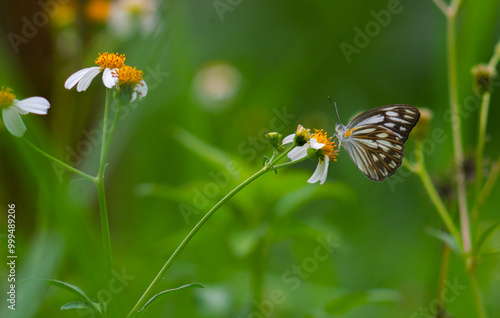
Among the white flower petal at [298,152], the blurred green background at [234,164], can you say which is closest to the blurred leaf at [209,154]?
Answer: the blurred green background at [234,164]

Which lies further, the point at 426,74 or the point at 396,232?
the point at 426,74

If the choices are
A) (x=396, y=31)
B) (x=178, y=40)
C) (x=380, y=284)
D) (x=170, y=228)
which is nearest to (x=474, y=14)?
(x=380, y=284)

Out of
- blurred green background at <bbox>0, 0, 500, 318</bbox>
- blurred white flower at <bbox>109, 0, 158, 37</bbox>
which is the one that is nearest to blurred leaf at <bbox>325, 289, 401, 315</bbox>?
blurred green background at <bbox>0, 0, 500, 318</bbox>

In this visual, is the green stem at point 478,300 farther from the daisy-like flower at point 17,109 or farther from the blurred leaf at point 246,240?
the daisy-like flower at point 17,109

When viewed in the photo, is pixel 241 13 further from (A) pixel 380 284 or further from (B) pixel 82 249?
(B) pixel 82 249

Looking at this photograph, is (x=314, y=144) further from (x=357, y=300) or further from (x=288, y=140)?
(x=357, y=300)

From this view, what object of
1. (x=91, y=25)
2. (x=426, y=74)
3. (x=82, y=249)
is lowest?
(x=426, y=74)

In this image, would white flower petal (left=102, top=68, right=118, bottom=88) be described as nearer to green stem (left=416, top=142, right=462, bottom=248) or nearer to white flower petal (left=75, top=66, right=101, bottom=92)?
white flower petal (left=75, top=66, right=101, bottom=92)
